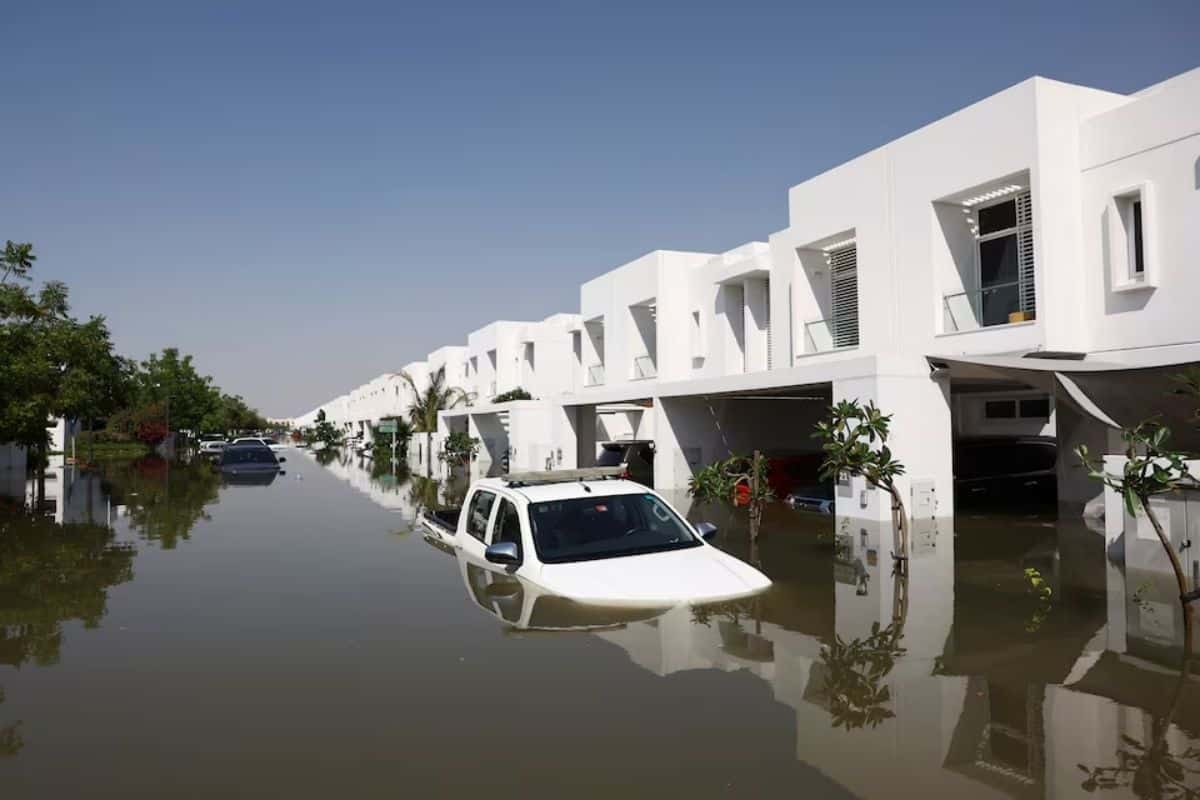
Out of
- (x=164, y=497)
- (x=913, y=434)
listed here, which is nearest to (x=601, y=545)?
(x=913, y=434)

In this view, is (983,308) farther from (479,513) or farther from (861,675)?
(861,675)

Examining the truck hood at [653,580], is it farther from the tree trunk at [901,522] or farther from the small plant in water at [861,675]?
the tree trunk at [901,522]

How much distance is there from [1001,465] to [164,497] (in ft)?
71.6

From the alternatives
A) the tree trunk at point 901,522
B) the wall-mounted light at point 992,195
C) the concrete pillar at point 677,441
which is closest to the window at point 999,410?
the concrete pillar at point 677,441

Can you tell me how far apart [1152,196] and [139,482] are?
101 ft

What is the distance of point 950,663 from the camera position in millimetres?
6508

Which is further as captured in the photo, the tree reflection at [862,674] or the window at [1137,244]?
the window at [1137,244]

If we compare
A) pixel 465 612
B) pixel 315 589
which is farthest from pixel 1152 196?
pixel 315 589

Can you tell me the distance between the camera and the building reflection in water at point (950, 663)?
454 cm

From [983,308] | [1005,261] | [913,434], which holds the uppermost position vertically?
[1005,261]

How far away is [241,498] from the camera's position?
2355 centimetres

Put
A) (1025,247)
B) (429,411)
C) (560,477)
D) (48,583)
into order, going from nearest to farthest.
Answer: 1. (560,477)
2. (48,583)
3. (1025,247)
4. (429,411)

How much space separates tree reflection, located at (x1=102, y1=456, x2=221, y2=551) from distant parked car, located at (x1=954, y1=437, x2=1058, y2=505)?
16654 mm

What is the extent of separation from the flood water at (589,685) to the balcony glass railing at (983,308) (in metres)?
6.03
